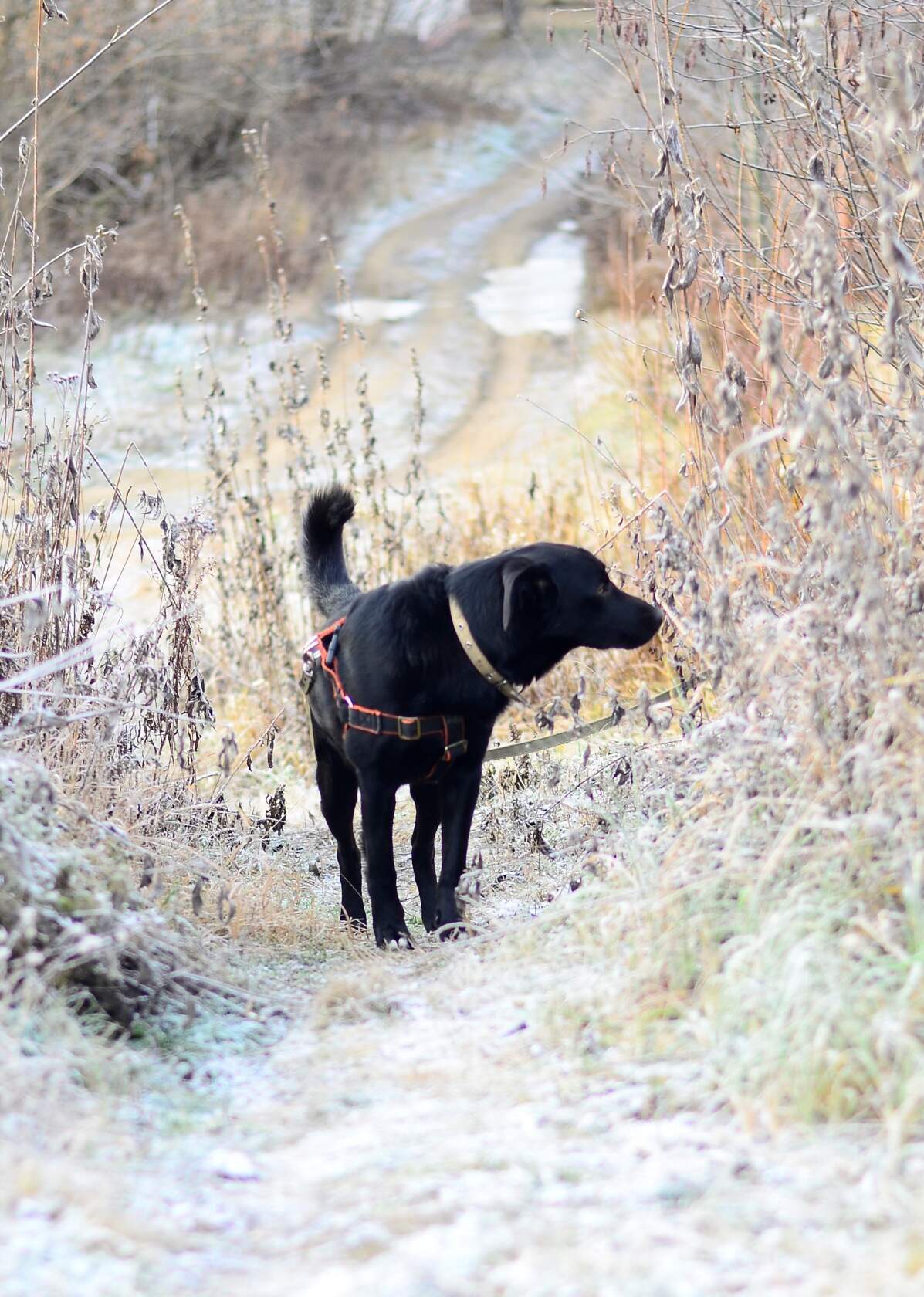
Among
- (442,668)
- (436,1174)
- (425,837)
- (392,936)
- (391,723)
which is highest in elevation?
(442,668)

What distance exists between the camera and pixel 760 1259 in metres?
1.67

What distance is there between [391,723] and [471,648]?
0.91ft

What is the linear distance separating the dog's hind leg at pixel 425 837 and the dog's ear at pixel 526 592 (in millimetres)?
612

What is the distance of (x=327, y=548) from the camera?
4.16 meters

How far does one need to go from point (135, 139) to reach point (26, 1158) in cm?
1858

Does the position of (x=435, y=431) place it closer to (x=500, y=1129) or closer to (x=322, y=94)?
(x=500, y=1129)

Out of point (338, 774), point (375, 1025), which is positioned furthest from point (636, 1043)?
point (338, 774)

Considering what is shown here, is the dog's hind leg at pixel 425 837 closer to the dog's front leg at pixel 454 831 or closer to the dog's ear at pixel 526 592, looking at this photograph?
the dog's front leg at pixel 454 831

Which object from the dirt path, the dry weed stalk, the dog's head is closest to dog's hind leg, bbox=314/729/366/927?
the dog's head

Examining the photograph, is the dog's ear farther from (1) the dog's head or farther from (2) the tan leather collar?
(2) the tan leather collar

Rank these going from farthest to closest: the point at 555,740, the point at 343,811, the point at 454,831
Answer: the point at 555,740 → the point at 343,811 → the point at 454,831

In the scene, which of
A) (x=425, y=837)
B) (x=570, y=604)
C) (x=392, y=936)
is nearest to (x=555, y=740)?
(x=425, y=837)

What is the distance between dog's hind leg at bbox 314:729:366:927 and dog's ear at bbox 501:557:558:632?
2.55 feet

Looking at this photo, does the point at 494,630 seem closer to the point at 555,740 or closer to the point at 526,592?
the point at 526,592
